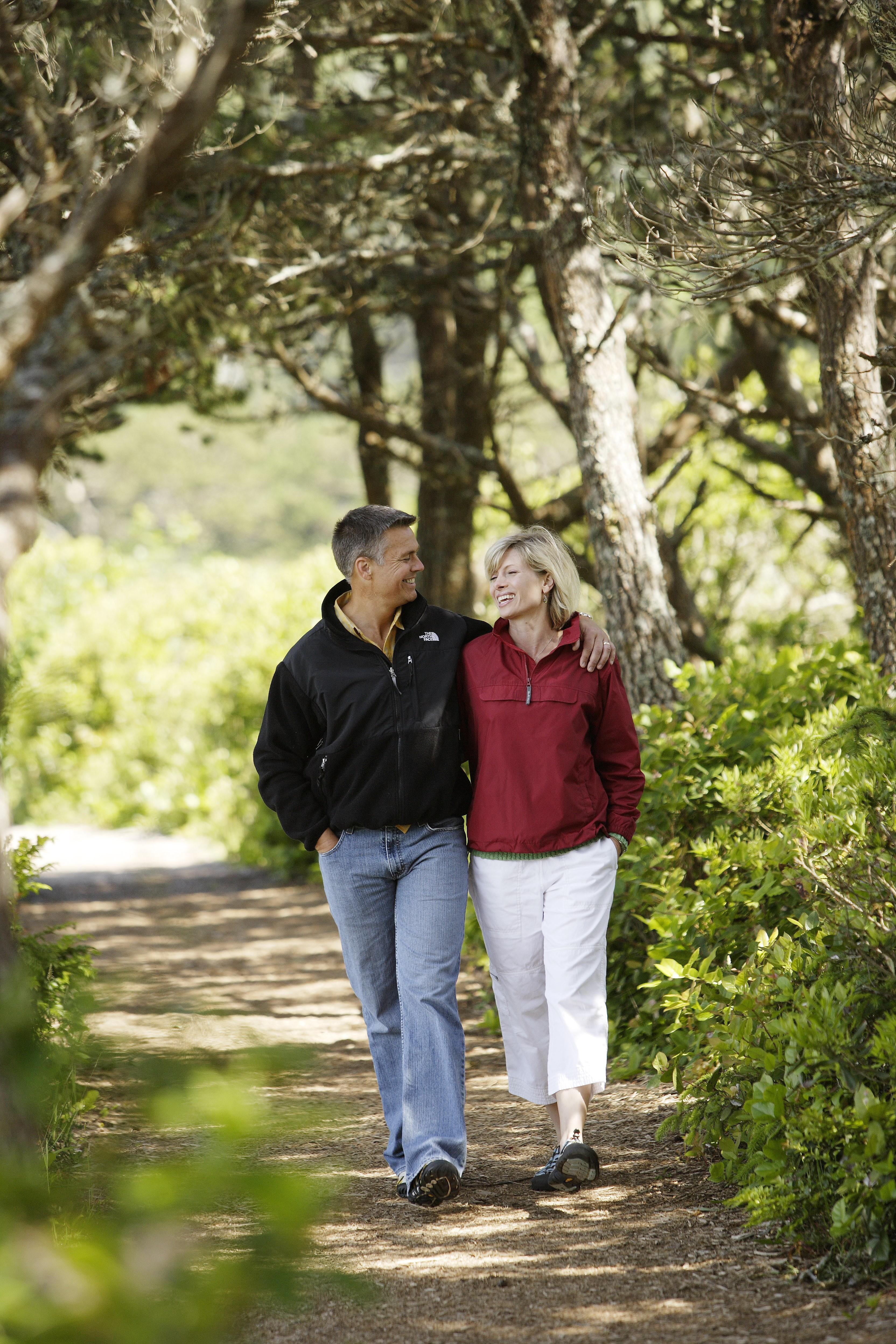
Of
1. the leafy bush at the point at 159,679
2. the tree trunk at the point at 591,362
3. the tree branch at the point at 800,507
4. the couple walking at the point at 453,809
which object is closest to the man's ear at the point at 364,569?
the couple walking at the point at 453,809

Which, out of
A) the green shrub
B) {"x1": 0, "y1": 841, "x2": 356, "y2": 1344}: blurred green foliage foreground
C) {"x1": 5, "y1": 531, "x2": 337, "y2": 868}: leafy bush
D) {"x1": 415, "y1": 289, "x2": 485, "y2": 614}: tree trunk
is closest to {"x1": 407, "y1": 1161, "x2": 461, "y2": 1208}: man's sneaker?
the green shrub

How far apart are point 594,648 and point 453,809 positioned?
2.08ft

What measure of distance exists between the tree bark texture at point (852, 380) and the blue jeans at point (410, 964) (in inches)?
101

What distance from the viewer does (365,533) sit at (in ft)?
12.4

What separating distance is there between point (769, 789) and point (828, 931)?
107 centimetres

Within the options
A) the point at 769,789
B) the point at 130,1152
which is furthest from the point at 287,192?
the point at 130,1152

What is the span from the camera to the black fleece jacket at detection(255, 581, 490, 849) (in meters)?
3.63

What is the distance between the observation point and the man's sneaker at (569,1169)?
3.55 m

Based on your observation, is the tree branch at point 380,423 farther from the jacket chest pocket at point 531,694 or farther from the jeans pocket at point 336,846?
the jeans pocket at point 336,846

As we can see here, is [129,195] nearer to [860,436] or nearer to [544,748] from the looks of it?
[544,748]

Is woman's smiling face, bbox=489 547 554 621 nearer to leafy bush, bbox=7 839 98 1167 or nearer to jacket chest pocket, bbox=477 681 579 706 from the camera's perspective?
jacket chest pocket, bbox=477 681 579 706

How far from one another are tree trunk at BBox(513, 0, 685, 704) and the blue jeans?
2387mm

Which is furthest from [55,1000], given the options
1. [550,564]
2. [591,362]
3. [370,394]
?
[370,394]

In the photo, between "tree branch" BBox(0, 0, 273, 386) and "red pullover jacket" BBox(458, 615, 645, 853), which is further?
"red pullover jacket" BBox(458, 615, 645, 853)
